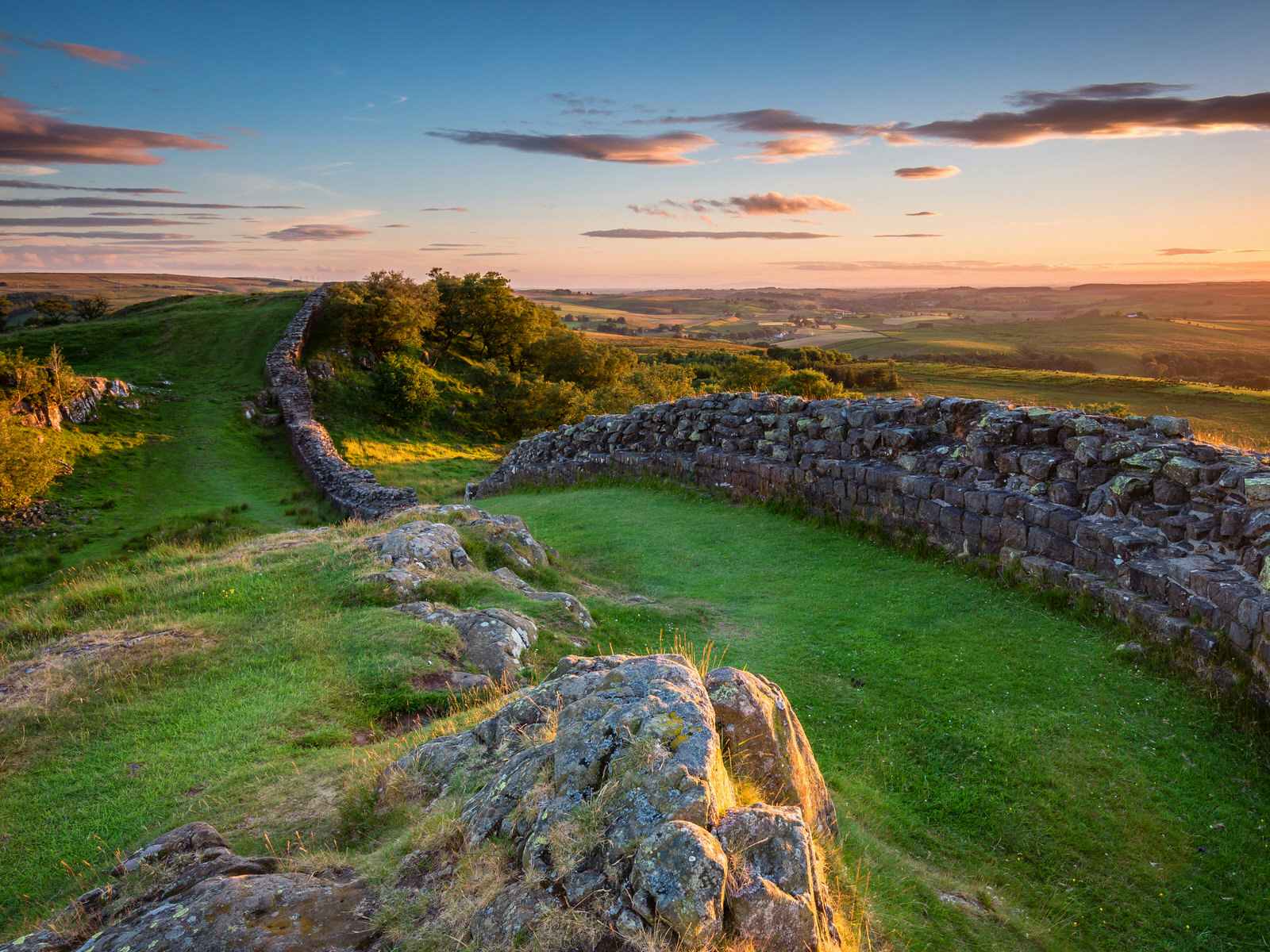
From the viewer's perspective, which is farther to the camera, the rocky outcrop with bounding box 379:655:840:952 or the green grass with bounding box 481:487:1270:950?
the green grass with bounding box 481:487:1270:950

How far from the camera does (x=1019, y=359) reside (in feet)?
270

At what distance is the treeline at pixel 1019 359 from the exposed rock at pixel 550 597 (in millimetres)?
63679

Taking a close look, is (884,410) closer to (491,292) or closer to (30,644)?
(30,644)

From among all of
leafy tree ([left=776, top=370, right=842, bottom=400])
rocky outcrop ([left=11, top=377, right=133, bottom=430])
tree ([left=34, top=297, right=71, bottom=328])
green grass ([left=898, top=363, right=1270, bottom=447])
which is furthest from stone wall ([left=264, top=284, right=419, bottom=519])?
tree ([left=34, top=297, right=71, bottom=328])

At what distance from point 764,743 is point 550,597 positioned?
239 inches

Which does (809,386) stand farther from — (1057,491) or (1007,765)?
(1007,765)

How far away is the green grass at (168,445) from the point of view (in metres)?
24.4

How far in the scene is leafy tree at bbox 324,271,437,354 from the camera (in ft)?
155

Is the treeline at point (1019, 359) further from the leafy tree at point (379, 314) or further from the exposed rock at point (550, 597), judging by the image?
the exposed rock at point (550, 597)

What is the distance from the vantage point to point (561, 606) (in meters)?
10.1

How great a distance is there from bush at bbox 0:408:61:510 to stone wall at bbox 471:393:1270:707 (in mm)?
23113

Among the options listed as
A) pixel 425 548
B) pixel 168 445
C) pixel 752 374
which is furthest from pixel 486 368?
pixel 425 548

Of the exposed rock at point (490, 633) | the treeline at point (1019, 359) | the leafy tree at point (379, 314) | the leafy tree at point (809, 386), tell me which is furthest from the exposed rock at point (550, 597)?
the treeline at point (1019, 359)

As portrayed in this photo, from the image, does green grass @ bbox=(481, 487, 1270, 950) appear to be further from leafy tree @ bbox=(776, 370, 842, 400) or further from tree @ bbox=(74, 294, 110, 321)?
tree @ bbox=(74, 294, 110, 321)
